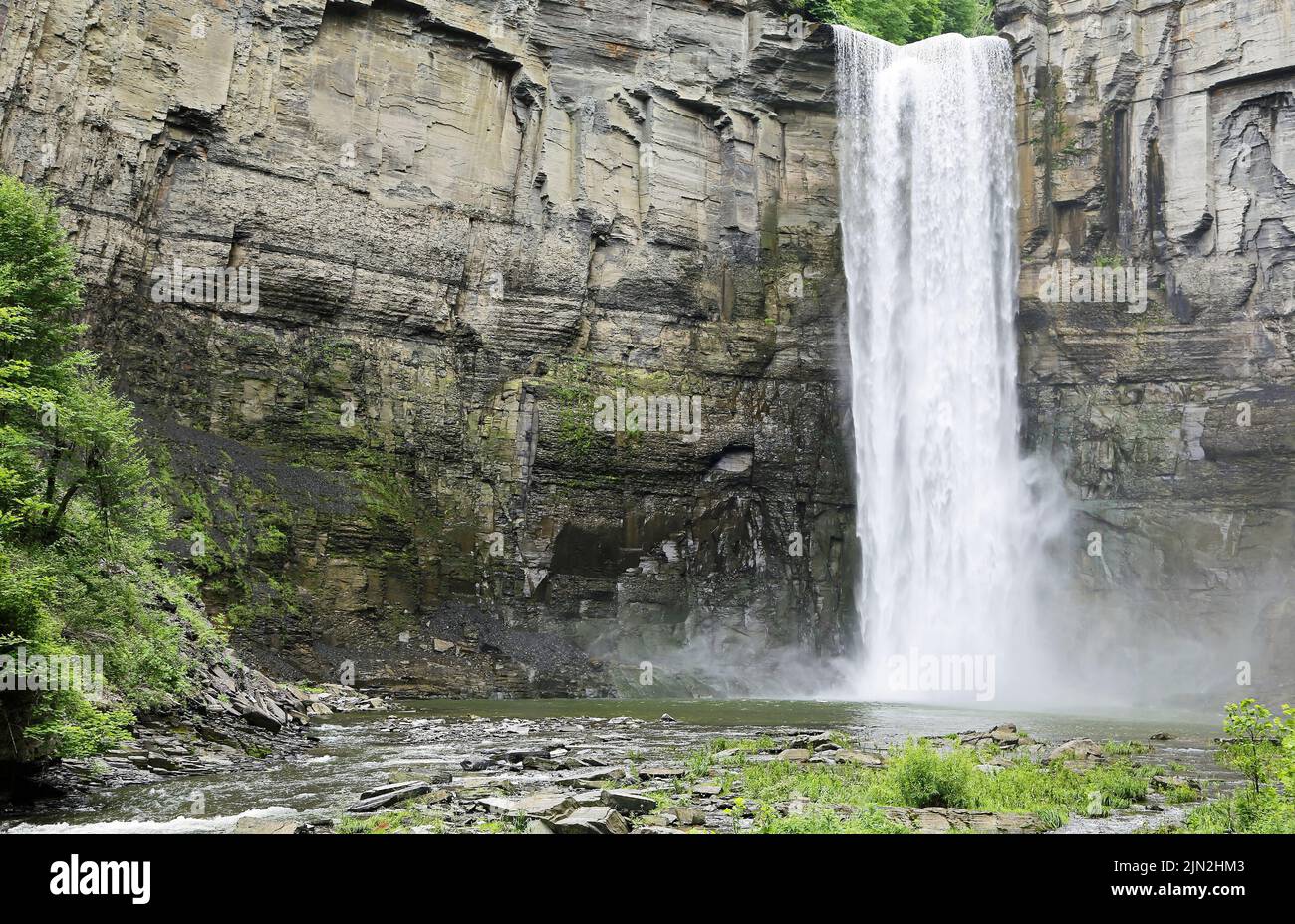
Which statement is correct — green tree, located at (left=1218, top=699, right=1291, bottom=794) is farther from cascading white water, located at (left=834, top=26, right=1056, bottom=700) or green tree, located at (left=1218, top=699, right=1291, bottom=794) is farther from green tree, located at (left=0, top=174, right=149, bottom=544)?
cascading white water, located at (left=834, top=26, right=1056, bottom=700)

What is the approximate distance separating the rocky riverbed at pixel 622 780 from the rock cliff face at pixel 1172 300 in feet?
53.4

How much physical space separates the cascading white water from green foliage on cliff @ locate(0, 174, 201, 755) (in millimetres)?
25310

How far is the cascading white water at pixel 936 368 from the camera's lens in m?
37.4

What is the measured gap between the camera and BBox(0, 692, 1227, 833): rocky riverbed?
33.0 feet

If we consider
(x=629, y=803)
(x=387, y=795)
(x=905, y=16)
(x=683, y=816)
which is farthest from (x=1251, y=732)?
(x=905, y=16)

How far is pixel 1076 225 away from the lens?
1580 inches

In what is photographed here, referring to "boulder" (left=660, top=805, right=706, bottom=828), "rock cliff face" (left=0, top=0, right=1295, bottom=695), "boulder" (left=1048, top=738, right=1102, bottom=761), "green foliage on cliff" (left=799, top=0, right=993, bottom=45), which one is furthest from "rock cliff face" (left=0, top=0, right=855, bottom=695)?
"boulder" (left=660, top=805, right=706, bottom=828)

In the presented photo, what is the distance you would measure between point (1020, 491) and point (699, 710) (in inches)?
685

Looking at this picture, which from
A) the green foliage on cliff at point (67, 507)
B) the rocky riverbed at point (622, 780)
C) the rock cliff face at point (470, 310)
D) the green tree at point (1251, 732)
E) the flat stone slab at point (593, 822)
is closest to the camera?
the flat stone slab at point (593, 822)

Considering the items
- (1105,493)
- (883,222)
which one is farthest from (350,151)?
(1105,493)

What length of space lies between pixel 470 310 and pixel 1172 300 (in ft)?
83.4

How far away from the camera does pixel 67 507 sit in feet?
49.2

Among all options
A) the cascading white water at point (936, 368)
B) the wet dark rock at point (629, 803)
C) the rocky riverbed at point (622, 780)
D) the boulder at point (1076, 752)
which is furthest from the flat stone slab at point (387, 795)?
the cascading white water at point (936, 368)

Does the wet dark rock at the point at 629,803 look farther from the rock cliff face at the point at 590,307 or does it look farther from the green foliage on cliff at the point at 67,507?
the rock cliff face at the point at 590,307
